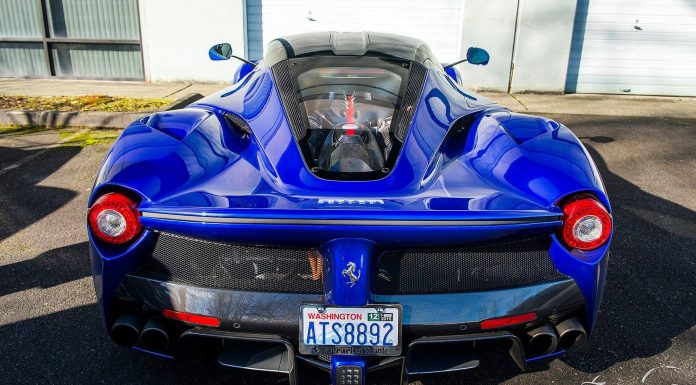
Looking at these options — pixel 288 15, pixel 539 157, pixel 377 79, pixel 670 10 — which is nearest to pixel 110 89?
pixel 288 15

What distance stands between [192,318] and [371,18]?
25.3ft

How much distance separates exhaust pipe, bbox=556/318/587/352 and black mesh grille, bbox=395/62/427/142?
98 centimetres

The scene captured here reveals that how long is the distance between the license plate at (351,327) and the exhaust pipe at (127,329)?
1.92 ft

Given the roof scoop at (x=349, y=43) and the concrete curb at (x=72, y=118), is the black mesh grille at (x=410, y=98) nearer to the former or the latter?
the roof scoop at (x=349, y=43)

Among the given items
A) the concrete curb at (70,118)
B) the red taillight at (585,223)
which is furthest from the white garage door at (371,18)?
the red taillight at (585,223)

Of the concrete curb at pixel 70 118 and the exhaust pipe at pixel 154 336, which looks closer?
the exhaust pipe at pixel 154 336

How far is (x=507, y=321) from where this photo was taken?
1.99 m

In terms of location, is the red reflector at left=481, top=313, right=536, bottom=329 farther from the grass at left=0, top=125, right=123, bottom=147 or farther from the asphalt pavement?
the grass at left=0, top=125, right=123, bottom=147

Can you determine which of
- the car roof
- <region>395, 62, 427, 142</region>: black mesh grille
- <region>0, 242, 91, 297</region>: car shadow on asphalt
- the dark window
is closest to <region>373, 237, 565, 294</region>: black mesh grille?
the dark window

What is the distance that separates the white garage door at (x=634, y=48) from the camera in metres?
8.88

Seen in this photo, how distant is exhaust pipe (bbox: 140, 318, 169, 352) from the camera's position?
2018mm

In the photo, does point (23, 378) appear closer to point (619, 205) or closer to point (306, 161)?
point (306, 161)

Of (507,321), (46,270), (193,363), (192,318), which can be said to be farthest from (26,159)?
(507,321)

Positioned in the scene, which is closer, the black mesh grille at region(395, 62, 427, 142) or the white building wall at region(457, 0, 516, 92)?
the black mesh grille at region(395, 62, 427, 142)
